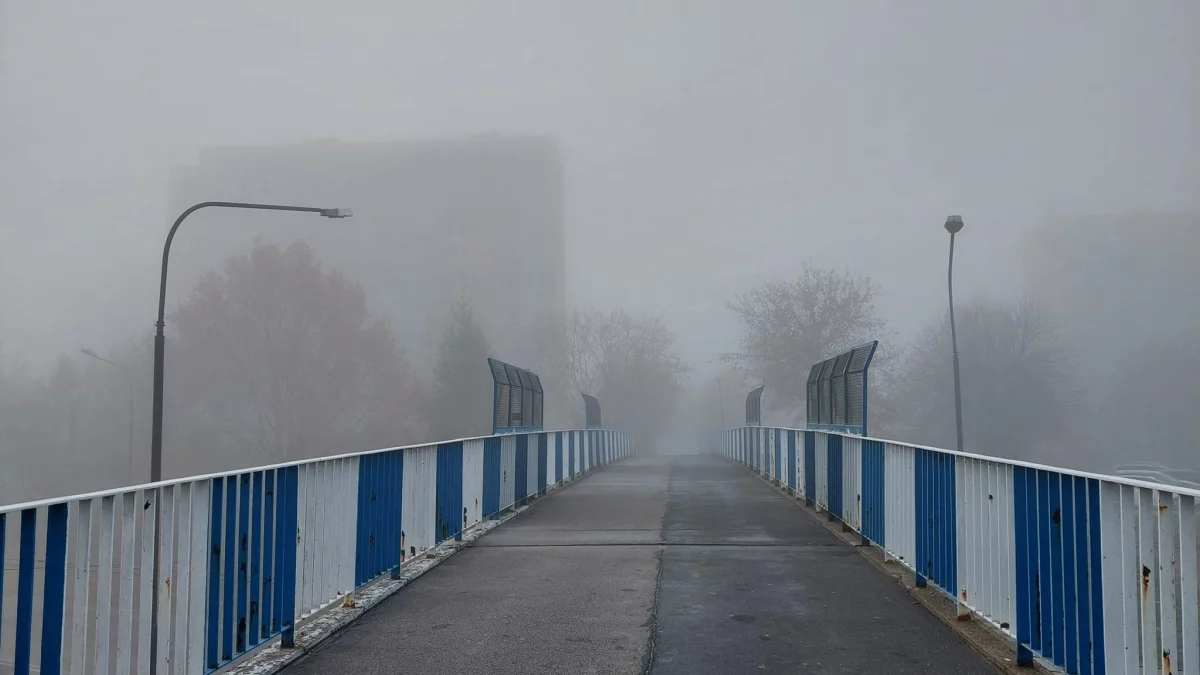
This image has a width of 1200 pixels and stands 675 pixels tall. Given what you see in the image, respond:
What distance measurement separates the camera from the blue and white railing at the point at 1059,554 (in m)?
4.12

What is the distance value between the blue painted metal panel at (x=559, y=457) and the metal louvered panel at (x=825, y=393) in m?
6.60

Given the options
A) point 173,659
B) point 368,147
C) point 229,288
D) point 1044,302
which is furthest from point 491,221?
point 173,659

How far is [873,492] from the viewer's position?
34.4 feet

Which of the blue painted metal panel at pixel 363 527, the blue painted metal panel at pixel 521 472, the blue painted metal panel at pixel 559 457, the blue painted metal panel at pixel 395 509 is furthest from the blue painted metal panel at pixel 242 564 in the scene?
the blue painted metal panel at pixel 559 457

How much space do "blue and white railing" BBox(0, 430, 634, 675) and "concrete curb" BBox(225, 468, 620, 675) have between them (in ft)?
0.38

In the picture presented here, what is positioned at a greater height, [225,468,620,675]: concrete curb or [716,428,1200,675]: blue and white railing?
[716,428,1200,675]: blue and white railing

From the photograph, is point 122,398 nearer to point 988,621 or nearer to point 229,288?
point 229,288

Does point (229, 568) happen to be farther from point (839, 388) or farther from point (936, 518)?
point (839, 388)

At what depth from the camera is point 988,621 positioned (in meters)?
6.55

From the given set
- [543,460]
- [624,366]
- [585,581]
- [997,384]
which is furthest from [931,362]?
[585,581]

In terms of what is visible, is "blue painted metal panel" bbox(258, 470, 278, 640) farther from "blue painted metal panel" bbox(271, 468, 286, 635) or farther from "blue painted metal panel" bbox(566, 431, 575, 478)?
"blue painted metal panel" bbox(566, 431, 575, 478)

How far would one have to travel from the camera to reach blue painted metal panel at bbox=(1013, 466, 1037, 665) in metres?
5.55

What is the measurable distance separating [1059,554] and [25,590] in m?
4.56

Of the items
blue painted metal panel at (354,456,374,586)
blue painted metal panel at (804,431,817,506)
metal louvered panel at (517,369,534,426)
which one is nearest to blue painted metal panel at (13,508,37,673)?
blue painted metal panel at (354,456,374,586)
